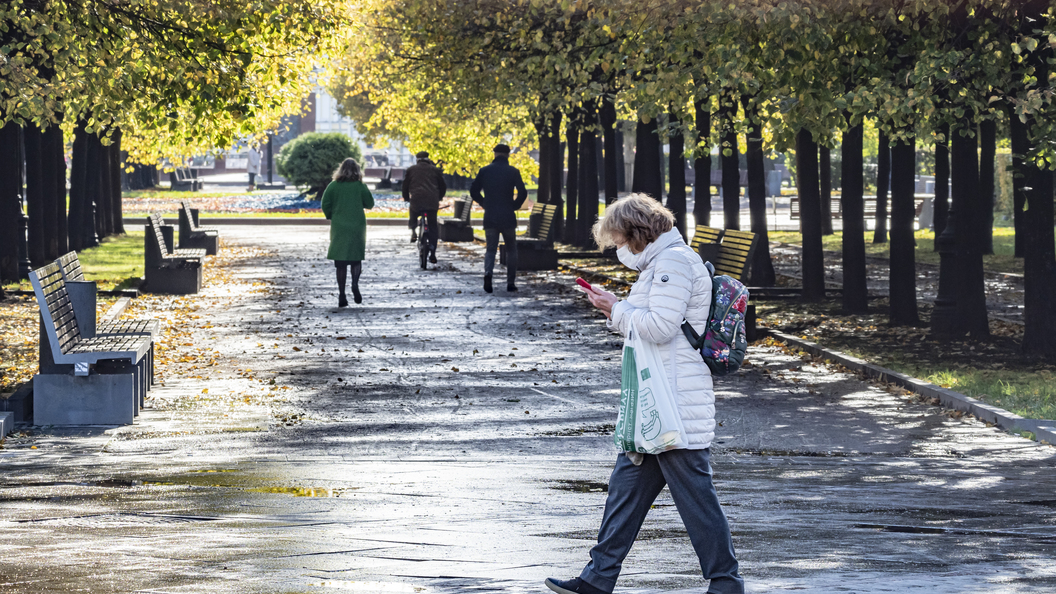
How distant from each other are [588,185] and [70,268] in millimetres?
17190

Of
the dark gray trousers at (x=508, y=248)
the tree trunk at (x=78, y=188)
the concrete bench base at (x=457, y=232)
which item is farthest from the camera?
the concrete bench base at (x=457, y=232)

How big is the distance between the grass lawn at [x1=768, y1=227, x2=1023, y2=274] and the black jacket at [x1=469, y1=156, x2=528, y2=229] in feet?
18.1

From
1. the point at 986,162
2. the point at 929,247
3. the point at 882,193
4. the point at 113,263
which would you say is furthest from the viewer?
the point at 929,247

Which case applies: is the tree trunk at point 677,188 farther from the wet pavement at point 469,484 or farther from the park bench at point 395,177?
the park bench at point 395,177

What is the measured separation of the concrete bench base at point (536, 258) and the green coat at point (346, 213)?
6.54 metres

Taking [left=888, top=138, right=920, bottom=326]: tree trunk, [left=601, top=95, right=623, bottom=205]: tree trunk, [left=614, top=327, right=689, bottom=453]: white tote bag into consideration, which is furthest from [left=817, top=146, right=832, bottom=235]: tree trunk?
[left=614, top=327, right=689, bottom=453]: white tote bag

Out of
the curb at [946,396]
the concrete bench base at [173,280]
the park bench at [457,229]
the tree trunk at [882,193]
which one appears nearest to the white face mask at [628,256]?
the curb at [946,396]

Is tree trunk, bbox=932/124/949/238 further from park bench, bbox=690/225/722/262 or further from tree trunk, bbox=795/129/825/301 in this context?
park bench, bbox=690/225/722/262

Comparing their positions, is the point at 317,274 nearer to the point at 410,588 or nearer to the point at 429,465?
the point at 429,465

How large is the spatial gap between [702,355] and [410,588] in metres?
1.49

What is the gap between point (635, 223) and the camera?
5387mm

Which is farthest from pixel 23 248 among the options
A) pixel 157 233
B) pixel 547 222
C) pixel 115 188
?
pixel 115 188

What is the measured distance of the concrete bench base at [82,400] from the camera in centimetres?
944

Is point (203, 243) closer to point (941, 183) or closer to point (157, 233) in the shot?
point (157, 233)
